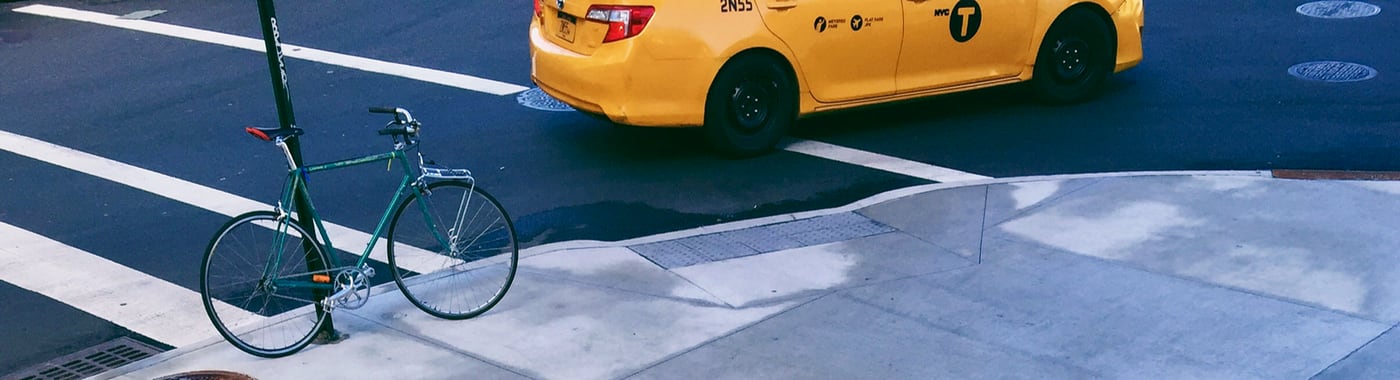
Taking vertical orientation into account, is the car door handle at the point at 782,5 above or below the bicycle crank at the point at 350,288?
above

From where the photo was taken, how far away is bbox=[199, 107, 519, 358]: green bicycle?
6793 millimetres

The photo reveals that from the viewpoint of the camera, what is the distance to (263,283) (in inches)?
272

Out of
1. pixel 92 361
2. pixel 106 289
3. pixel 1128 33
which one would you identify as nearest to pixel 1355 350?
pixel 1128 33

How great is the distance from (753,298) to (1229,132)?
4.62m

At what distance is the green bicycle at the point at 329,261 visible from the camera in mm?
6793

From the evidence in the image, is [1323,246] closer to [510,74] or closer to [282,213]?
[282,213]

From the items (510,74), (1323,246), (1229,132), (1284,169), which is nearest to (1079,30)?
(1229,132)

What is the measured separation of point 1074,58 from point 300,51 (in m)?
7.13

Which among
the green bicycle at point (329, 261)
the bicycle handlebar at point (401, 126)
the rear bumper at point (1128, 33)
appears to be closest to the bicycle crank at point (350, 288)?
the green bicycle at point (329, 261)

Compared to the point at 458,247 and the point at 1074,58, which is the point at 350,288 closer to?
the point at 458,247

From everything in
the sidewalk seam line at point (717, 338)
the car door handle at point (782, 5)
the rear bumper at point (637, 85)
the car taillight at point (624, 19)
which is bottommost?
the sidewalk seam line at point (717, 338)

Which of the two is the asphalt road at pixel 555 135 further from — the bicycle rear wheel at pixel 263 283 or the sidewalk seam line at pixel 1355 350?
the sidewalk seam line at pixel 1355 350

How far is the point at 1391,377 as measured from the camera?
20.5ft

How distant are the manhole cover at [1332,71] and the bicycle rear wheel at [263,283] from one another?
27.0 ft
